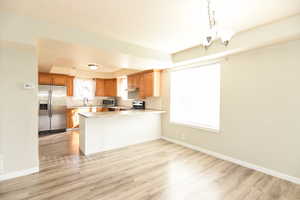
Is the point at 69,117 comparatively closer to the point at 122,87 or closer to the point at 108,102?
the point at 108,102

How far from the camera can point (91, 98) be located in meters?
7.05

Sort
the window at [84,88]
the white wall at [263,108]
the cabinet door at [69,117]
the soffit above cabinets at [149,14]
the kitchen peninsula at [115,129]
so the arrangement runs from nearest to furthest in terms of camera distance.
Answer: the soffit above cabinets at [149,14]
the white wall at [263,108]
the kitchen peninsula at [115,129]
the cabinet door at [69,117]
the window at [84,88]

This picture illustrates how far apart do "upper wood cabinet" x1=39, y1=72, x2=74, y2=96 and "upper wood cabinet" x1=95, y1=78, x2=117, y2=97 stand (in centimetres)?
128

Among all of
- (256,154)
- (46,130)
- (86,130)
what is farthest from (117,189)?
(46,130)

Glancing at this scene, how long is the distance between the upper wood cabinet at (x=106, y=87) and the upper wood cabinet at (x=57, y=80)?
1.28m

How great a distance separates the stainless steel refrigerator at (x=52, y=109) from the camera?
5.18 meters

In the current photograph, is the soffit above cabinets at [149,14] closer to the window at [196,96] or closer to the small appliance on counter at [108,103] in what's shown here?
the window at [196,96]

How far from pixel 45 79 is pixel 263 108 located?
6483 millimetres

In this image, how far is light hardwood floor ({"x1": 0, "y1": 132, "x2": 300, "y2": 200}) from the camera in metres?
2.05

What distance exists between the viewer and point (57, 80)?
5.62m

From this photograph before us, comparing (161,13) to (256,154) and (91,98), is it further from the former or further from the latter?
(91,98)

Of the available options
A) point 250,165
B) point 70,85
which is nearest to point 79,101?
point 70,85

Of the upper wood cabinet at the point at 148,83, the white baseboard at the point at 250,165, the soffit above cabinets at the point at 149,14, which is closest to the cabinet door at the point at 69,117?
the upper wood cabinet at the point at 148,83

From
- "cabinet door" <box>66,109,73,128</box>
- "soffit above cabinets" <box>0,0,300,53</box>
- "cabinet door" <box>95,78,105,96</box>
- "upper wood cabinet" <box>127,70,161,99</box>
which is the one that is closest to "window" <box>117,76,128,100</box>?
"cabinet door" <box>95,78,105,96</box>
